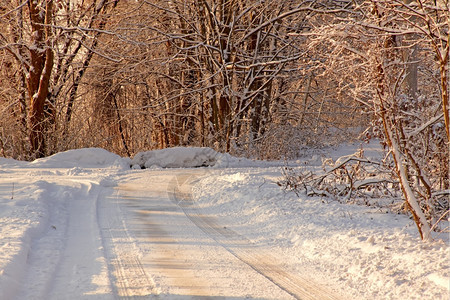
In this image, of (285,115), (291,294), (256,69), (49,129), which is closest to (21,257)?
(291,294)

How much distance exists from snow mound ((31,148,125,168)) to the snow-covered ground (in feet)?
10.1

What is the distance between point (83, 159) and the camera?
47.8ft

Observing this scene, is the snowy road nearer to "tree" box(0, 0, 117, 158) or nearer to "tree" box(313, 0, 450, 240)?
"tree" box(313, 0, 450, 240)

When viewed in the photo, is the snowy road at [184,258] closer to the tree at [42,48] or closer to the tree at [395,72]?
the tree at [395,72]

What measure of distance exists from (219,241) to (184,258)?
36.7 inches

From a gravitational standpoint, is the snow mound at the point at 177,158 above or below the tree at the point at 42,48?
below

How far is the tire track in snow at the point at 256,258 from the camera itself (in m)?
Result: 4.61

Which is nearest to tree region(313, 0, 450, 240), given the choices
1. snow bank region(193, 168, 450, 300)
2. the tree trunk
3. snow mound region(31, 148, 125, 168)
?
snow bank region(193, 168, 450, 300)

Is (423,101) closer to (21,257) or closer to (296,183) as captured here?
(296,183)

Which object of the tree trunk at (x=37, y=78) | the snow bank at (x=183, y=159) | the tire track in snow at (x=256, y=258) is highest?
the tree trunk at (x=37, y=78)

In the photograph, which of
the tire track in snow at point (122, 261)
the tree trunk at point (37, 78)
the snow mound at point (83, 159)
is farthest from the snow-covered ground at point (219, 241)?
the tree trunk at point (37, 78)

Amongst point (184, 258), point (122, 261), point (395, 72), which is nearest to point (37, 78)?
point (122, 261)

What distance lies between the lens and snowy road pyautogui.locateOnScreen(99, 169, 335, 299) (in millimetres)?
4570

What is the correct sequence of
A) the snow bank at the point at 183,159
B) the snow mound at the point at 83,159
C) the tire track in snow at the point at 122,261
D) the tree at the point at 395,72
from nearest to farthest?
the tire track in snow at the point at 122,261 < the tree at the point at 395,72 < the snow mound at the point at 83,159 < the snow bank at the point at 183,159
